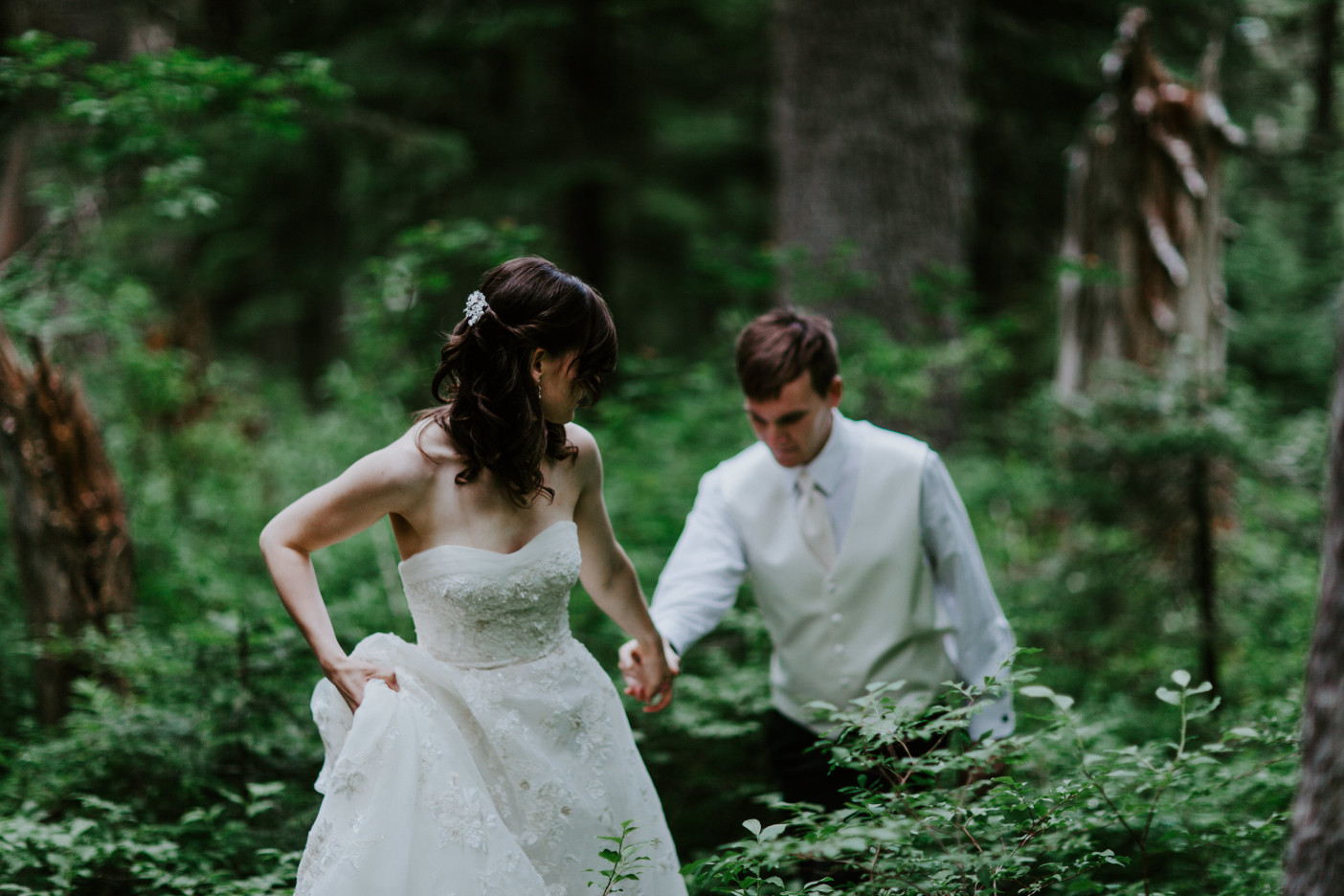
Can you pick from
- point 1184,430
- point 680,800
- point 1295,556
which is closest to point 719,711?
point 680,800

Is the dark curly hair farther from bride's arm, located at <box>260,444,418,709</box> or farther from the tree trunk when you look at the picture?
the tree trunk

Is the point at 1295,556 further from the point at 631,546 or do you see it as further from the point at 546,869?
the point at 546,869

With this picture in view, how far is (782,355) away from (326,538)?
1.49 metres

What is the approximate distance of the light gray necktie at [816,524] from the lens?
321 cm

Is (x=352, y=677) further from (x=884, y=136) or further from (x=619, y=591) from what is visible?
(x=884, y=136)

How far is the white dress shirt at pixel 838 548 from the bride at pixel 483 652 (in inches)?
24.9

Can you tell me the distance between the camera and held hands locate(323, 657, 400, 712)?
2.38m

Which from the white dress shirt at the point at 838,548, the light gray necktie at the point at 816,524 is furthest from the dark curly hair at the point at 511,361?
the light gray necktie at the point at 816,524

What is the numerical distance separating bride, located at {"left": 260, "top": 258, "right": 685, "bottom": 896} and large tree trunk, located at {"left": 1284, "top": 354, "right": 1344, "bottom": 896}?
55.2 inches

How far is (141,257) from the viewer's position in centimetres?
1220

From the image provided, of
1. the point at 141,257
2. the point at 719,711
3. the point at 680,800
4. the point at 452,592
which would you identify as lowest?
the point at 680,800

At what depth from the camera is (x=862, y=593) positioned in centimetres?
315

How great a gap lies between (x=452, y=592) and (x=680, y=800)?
2084 millimetres

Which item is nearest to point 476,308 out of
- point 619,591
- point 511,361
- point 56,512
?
point 511,361
